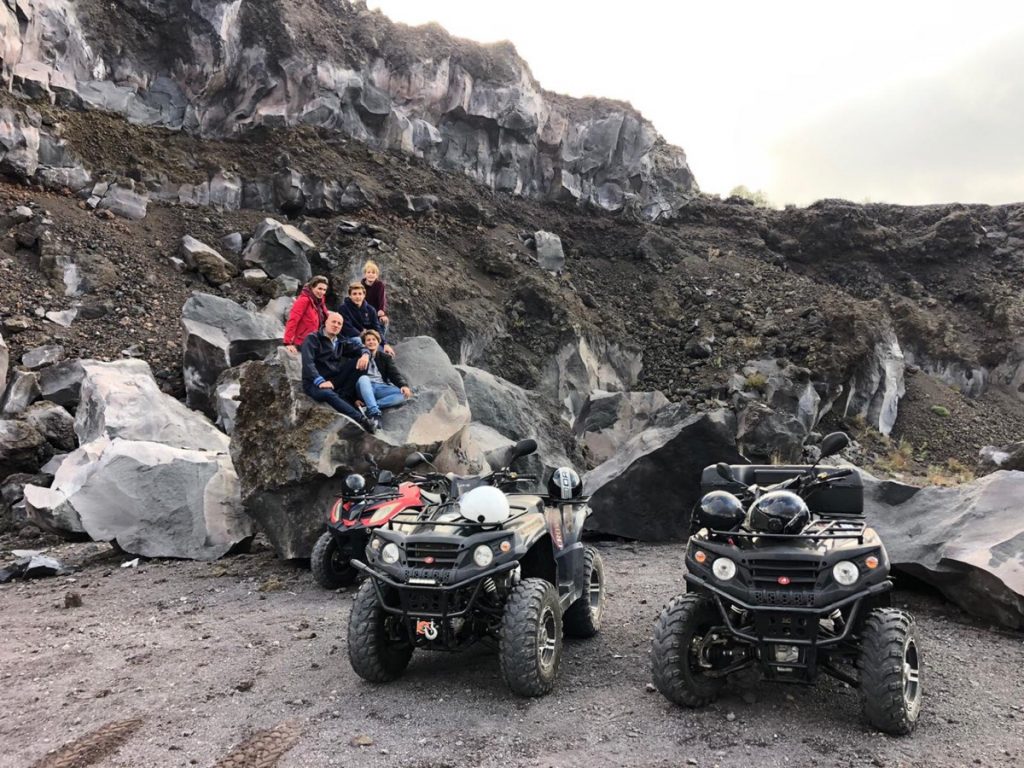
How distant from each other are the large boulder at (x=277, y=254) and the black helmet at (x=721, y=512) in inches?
833

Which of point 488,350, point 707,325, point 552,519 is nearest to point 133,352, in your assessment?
point 488,350

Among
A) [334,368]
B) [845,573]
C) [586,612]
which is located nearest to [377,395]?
[334,368]

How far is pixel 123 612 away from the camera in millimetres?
7055

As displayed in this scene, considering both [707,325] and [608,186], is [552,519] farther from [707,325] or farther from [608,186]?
[608,186]

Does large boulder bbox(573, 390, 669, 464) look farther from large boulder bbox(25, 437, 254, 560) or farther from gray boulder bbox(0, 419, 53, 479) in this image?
gray boulder bbox(0, 419, 53, 479)

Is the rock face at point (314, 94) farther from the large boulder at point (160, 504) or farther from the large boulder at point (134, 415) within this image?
the large boulder at point (160, 504)

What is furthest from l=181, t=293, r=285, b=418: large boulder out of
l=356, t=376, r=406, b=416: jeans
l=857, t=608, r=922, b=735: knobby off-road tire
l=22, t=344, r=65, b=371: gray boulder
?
l=857, t=608, r=922, b=735: knobby off-road tire

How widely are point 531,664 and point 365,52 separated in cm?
3253

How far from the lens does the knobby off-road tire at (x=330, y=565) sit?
25.7 feet

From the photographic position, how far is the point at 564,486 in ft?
19.5

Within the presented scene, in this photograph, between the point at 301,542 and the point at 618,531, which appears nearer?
the point at 301,542

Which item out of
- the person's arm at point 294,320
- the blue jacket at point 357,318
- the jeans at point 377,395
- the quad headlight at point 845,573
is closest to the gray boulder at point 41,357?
the person's arm at point 294,320

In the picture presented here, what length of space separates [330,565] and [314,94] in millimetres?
26649

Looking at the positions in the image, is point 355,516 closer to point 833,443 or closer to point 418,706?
point 418,706
